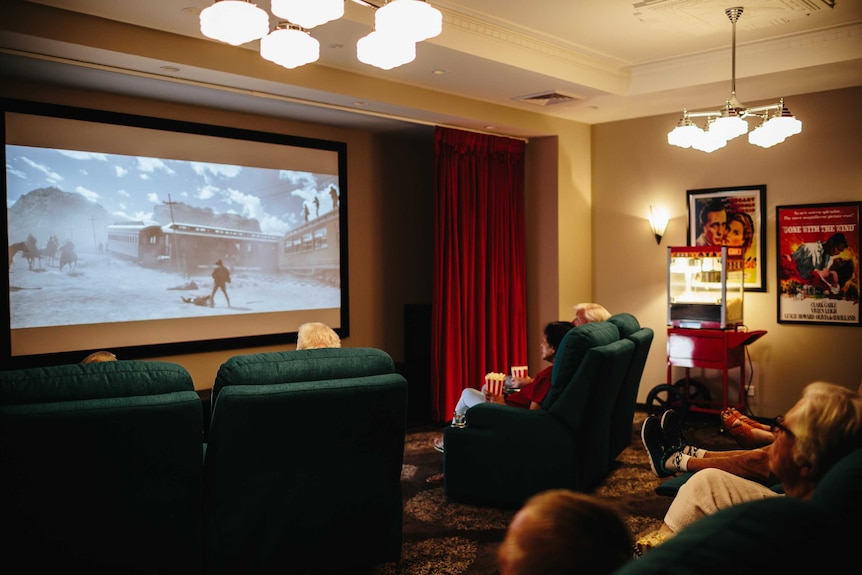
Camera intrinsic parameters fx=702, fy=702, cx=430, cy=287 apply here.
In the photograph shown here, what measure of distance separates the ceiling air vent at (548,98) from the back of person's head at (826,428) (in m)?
4.29

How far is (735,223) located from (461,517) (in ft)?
12.4

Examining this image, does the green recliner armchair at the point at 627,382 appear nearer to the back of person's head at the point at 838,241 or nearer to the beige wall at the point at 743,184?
the beige wall at the point at 743,184

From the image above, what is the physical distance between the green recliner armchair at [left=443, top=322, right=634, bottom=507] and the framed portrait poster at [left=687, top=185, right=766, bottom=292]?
2.53m

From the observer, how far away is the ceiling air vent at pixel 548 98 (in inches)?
226

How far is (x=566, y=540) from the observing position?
3.45 feet

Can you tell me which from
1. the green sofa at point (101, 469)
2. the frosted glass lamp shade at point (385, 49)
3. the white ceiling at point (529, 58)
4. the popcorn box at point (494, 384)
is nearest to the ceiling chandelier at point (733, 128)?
the white ceiling at point (529, 58)

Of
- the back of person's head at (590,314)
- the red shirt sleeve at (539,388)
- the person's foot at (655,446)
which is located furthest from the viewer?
the back of person's head at (590,314)

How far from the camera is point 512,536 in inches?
43.4

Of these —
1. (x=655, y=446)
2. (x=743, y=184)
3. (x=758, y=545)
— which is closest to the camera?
(x=758, y=545)

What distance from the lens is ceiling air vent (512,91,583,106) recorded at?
5742 mm

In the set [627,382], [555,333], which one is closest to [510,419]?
[555,333]

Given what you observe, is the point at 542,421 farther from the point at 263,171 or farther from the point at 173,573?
the point at 263,171

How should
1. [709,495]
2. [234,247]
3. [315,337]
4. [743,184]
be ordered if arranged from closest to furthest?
[709,495] → [315,337] → [234,247] → [743,184]

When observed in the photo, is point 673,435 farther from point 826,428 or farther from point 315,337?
point 315,337
